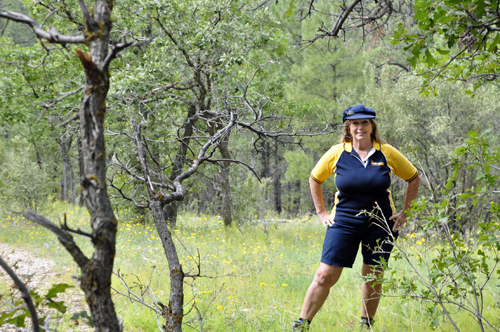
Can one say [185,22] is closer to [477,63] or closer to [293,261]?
[293,261]

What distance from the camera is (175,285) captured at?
1.82 meters

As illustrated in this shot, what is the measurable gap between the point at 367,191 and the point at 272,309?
174 centimetres

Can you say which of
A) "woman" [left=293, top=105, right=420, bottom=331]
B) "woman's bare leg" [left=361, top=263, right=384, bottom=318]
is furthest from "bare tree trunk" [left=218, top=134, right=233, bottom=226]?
"woman's bare leg" [left=361, top=263, right=384, bottom=318]

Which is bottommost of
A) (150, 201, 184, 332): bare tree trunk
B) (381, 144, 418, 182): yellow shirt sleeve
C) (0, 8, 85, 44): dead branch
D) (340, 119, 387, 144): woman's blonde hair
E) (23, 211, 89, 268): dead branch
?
(150, 201, 184, 332): bare tree trunk

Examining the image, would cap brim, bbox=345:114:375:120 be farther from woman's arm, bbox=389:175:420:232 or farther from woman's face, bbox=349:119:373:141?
woman's arm, bbox=389:175:420:232

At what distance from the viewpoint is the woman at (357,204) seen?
2.86 metres

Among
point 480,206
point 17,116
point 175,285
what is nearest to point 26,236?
point 17,116

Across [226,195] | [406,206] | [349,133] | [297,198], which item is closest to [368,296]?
[406,206]

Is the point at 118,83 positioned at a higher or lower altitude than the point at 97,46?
higher

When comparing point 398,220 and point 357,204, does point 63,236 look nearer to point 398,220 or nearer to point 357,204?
point 357,204

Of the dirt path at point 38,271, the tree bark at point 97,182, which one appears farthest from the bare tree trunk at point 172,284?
the dirt path at point 38,271

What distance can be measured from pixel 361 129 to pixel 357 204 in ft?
1.99

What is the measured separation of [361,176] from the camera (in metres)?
2.87

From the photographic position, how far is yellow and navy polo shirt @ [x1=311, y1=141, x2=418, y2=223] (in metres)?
2.86
